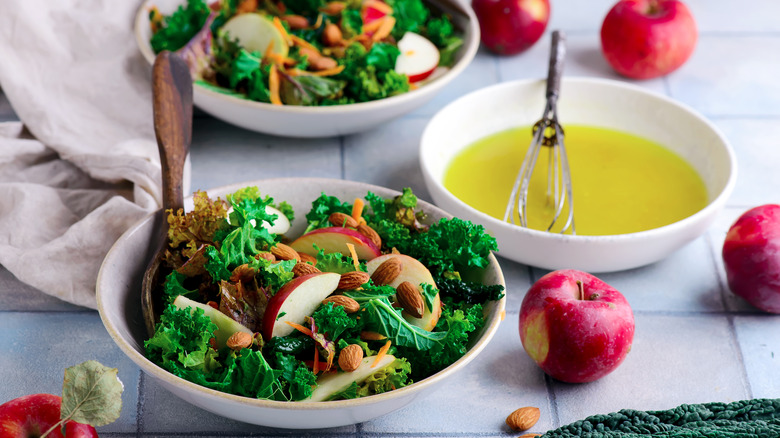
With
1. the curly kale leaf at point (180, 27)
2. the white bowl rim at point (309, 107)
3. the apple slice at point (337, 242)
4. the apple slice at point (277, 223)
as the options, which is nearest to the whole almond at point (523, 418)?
the apple slice at point (337, 242)

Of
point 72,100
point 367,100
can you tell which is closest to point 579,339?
point 367,100

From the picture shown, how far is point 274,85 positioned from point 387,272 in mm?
601

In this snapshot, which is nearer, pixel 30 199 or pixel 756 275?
pixel 756 275

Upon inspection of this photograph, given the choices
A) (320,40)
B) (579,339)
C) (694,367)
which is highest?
(320,40)

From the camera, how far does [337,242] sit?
115 centimetres

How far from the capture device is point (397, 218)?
1.21 m

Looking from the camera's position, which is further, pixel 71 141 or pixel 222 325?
pixel 71 141

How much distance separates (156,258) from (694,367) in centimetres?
81

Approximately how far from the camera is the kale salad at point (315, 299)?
0.97 metres

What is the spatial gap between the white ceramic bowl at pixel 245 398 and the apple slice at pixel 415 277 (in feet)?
0.21

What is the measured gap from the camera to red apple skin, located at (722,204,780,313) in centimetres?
127

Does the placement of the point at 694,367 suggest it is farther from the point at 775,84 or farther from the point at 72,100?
the point at 72,100

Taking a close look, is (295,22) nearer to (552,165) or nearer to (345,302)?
(552,165)

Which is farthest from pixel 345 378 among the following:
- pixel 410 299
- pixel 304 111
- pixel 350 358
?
pixel 304 111
